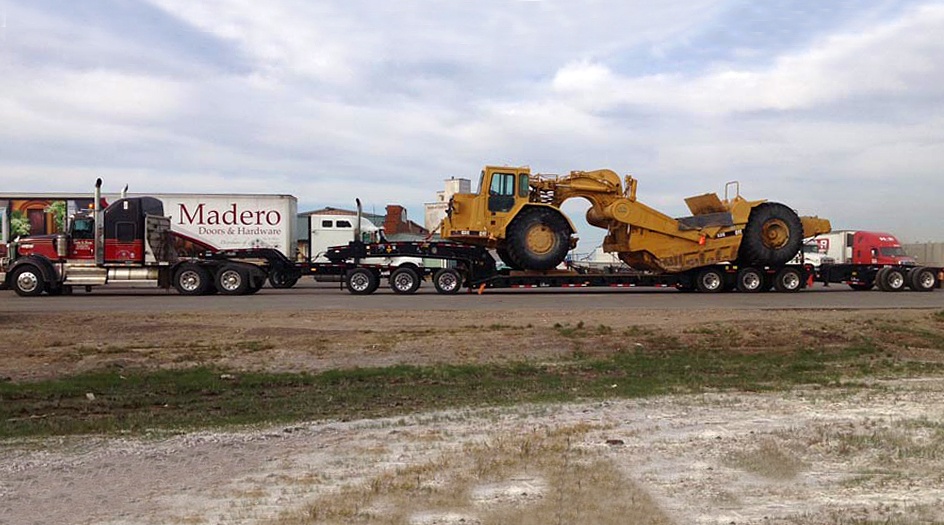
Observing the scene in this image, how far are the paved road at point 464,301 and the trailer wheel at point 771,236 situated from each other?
1298mm

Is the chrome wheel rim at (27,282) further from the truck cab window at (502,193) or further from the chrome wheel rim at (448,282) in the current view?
the truck cab window at (502,193)

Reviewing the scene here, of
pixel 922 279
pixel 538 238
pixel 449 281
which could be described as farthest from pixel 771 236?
pixel 449 281

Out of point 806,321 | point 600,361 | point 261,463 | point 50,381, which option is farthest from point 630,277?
point 261,463

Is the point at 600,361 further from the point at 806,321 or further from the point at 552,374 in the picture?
the point at 806,321

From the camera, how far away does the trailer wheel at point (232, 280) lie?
28125 mm

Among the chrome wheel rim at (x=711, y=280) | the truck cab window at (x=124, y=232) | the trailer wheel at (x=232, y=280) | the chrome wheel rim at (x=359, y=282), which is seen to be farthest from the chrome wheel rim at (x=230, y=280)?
the chrome wheel rim at (x=711, y=280)

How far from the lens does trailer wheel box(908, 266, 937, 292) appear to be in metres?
31.7

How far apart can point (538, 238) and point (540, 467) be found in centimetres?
2153

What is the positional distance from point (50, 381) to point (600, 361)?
25.1 feet

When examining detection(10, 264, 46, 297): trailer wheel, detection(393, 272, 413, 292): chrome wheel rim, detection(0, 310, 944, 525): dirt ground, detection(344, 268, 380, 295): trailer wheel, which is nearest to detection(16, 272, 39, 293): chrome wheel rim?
detection(10, 264, 46, 297): trailer wheel

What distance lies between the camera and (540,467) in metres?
6.62

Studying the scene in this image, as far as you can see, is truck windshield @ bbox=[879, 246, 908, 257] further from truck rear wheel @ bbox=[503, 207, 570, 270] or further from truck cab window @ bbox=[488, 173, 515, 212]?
truck cab window @ bbox=[488, 173, 515, 212]

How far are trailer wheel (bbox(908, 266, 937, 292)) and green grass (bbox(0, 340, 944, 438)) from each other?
20.4 meters

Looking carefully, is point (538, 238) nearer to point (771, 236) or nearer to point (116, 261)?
point (771, 236)
